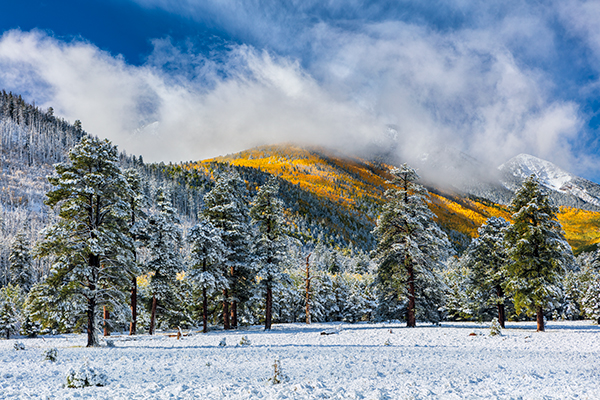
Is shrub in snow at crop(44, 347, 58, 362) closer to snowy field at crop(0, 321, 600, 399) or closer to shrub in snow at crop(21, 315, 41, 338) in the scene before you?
snowy field at crop(0, 321, 600, 399)

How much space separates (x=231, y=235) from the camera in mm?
31812

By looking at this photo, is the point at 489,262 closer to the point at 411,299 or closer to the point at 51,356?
the point at 411,299

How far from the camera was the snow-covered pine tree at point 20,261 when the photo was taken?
62153 mm

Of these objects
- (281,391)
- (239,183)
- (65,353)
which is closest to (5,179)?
(239,183)

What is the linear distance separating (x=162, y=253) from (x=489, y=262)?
31594 mm

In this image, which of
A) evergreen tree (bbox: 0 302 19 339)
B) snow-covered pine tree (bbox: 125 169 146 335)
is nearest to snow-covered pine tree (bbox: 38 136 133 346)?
snow-covered pine tree (bbox: 125 169 146 335)

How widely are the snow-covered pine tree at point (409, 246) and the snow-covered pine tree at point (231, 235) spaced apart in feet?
42.0

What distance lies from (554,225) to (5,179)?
778ft

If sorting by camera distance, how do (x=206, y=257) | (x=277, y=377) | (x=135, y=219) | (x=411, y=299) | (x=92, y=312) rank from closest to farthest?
1. (x=277, y=377)
2. (x=92, y=312)
3. (x=135, y=219)
4. (x=411, y=299)
5. (x=206, y=257)

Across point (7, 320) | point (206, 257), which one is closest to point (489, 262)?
point (206, 257)

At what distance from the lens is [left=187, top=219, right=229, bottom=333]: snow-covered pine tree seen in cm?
2889

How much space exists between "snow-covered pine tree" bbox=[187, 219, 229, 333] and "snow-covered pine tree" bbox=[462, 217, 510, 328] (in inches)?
983

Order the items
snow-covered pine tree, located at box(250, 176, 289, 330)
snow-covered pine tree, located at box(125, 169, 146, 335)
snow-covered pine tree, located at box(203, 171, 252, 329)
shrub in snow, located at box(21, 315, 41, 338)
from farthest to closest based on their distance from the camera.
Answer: shrub in snow, located at box(21, 315, 41, 338), snow-covered pine tree, located at box(203, 171, 252, 329), snow-covered pine tree, located at box(250, 176, 289, 330), snow-covered pine tree, located at box(125, 169, 146, 335)

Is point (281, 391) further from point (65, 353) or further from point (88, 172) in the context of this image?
point (88, 172)
